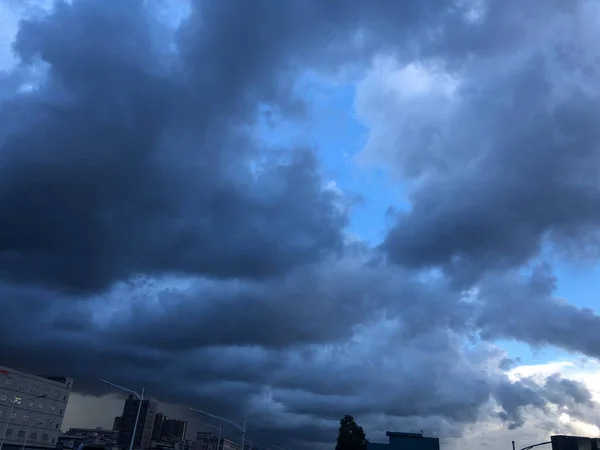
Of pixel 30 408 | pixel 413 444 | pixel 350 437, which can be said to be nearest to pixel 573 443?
pixel 350 437

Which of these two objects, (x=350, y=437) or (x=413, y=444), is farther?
(x=413, y=444)

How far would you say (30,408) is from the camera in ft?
575

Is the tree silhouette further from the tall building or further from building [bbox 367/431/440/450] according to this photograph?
the tall building

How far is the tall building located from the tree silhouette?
94470 millimetres

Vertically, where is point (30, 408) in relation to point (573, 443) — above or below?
above

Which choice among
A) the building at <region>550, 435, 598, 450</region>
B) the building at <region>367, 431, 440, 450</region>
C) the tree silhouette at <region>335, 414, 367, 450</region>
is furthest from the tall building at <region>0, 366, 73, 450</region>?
the building at <region>550, 435, 598, 450</region>

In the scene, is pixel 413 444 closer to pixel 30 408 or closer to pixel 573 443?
pixel 573 443

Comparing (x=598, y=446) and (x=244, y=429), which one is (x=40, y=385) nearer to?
(x=244, y=429)

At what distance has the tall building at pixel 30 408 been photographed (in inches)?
6491

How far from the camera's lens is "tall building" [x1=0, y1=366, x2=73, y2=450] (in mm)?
164875

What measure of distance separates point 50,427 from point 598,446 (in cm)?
17301

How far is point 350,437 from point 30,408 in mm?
106857

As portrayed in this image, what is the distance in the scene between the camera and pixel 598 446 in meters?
140

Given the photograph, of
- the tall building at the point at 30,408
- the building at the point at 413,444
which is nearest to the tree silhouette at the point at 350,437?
the building at the point at 413,444
